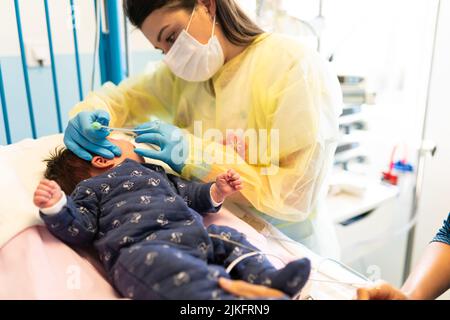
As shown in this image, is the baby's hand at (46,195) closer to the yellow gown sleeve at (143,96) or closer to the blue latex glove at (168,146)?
the blue latex glove at (168,146)

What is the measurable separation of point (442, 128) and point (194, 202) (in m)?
1.38

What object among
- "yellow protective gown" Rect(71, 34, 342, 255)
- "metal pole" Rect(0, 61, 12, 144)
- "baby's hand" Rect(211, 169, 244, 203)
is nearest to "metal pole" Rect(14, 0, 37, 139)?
"metal pole" Rect(0, 61, 12, 144)

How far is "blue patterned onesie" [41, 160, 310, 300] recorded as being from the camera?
2.01 feet

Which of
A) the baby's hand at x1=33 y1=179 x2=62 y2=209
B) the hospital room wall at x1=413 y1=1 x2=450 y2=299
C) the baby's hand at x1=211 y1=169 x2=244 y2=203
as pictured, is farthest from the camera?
the hospital room wall at x1=413 y1=1 x2=450 y2=299

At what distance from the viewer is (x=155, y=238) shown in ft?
2.40

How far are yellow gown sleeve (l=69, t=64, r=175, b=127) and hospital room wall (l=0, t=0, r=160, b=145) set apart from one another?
19 cm

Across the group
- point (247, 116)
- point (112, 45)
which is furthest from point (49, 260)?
point (112, 45)

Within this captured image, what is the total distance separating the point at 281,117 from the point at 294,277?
48cm

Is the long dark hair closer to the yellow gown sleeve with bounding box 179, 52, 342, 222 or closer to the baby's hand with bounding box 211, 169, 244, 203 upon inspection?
the yellow gown sleeve with bounding box 179, 52, 342, 222

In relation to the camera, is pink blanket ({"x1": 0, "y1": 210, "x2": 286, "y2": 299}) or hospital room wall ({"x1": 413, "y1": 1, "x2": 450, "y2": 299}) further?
hospital room wall ({"x1": 413, "y1": 1, "x2": 450, "y2": 299})

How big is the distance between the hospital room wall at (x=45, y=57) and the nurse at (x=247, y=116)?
1.34ft

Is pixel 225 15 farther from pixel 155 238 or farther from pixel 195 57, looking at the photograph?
pixel 155 238
